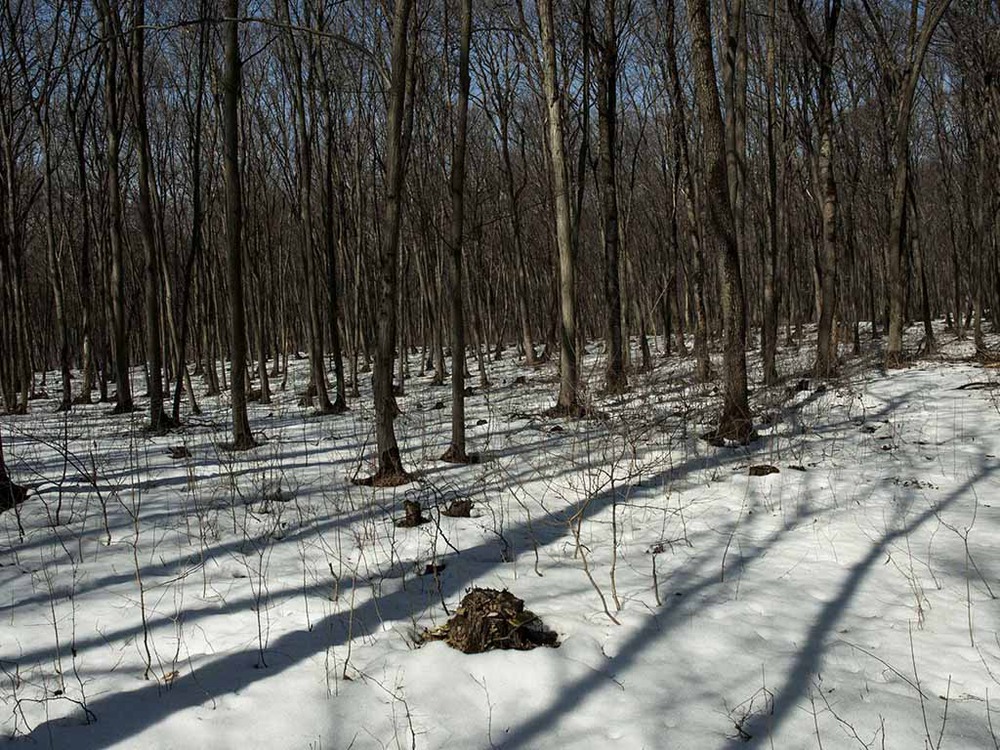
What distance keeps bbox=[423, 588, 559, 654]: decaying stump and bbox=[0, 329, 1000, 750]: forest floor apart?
9 centimetres

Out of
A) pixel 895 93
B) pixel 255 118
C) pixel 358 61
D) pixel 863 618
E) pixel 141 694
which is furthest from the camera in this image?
pixel 255 118

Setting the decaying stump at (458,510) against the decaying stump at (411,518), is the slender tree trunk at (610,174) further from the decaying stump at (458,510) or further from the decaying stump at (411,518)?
the decaying stump at (411,518)

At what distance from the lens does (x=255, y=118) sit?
19.4 meters

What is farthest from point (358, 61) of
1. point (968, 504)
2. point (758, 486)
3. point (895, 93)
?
point (968, 504)

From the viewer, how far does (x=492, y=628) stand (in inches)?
131

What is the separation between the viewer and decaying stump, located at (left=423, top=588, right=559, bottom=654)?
10.8 ft

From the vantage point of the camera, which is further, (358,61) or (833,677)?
(358,61)

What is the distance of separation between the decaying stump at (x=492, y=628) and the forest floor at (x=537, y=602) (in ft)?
0.29

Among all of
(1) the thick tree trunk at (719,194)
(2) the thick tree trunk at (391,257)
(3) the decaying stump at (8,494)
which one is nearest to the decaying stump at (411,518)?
(2) the thick tree trunk at (391,257)

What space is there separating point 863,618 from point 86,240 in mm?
16238

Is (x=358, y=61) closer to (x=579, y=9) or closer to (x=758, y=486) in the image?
(x=579, y=9)

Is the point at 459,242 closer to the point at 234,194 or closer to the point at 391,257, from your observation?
the point at 391,257

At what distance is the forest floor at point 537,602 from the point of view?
8.95ft

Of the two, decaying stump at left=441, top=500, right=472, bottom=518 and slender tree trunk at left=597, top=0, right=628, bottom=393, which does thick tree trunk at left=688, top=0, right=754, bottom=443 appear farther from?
slender tree trunk at left=597, top=0, right=628, bottom=393
